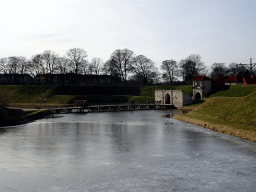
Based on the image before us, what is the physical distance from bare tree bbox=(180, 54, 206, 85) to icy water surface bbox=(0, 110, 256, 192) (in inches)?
3514

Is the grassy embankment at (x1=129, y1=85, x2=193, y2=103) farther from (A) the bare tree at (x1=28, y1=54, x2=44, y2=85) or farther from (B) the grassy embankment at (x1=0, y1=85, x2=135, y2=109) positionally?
(A) the bare tree at (x1=28, y1=54, x2=44, y2=85)

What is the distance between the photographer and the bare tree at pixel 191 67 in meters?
120

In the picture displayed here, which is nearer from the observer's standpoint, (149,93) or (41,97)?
(41,97)

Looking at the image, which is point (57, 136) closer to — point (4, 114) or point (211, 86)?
point (4, 114)

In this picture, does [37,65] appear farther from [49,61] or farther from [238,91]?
[238,91]

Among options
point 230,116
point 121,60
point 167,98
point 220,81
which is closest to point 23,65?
point 121,60

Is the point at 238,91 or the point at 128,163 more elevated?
the point at 238,91

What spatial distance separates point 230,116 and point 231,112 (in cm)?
143

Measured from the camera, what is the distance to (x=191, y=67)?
120 m

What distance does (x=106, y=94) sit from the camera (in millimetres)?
110562

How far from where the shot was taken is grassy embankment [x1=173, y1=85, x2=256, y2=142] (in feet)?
115

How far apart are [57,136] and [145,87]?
85.2 meters

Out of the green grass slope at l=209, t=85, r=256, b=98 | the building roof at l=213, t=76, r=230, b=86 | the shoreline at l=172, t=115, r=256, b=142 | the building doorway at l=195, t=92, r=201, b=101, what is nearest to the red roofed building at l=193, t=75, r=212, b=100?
the building doorway at l=195, t=92, r=201, b=101

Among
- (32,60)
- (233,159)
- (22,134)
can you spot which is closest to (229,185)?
(233,159)
